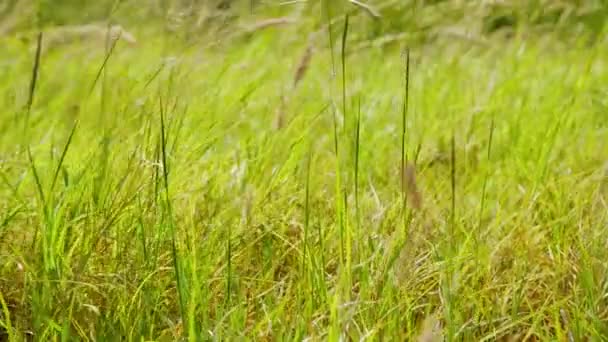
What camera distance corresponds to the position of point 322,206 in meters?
1.44

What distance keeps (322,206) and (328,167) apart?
35 cm

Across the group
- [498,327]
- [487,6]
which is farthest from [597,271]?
[487,6]

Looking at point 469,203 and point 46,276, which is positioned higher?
point 46,276

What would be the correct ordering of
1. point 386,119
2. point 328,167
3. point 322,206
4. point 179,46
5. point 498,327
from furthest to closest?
1. point 386,119
2. point 328,167
3. point 322,206
4. point 179,46
5. point 498,327

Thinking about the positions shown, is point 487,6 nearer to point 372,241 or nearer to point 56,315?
point 372,241

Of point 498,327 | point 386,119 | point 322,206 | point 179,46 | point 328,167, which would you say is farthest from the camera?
point 386,119

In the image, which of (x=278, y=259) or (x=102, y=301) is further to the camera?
(x=278, y=259)

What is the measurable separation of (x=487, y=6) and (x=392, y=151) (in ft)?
1.16

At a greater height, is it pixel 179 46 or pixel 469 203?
pixel 179 46

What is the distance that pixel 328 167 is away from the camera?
179 centimetres

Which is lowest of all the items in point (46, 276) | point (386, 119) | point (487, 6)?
point (386, 119)

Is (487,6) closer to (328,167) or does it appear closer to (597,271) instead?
(328,167)

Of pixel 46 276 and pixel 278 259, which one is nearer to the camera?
pixel 46 276

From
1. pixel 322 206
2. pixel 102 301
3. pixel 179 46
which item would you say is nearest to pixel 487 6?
pixel 322 206
